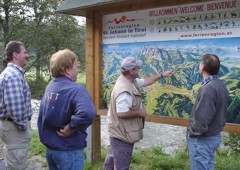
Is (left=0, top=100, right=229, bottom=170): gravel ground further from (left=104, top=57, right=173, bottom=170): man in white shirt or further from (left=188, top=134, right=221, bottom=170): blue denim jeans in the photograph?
(left=188, top=134, right=221, bottom=170): blue denim jeans

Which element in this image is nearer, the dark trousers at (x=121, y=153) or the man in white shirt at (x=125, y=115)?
the man in white shirt at (x=125, y=115)

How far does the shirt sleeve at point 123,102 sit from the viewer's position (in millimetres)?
3717

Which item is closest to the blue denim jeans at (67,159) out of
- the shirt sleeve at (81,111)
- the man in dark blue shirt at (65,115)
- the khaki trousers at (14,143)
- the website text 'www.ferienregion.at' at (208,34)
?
the man in dark blue shirt at (65,115)

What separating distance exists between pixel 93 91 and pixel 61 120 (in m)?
2.41

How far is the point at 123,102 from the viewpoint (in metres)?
3.73

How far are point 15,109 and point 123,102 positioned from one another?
1.12 metres

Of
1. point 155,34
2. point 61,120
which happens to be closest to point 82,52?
point 155,34

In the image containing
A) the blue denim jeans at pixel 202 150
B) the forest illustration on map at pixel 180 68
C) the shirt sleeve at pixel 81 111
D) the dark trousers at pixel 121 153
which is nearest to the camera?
the shirt sleeve at pixel 81 111

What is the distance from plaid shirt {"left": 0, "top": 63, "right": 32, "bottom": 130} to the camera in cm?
364

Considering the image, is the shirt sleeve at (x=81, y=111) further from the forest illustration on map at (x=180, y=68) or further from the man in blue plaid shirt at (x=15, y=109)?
the forest illustration on map at (x=180, y=68)

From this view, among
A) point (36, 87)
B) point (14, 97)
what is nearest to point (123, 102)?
point (14, 97)

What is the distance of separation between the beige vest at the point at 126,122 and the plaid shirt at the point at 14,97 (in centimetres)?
95

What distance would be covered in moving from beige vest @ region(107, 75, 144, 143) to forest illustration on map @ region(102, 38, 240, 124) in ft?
1.89

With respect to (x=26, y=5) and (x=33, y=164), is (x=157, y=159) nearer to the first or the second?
(x=33, y=164)
